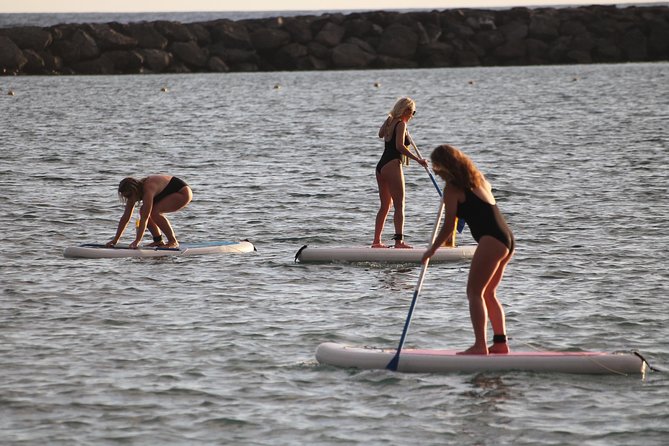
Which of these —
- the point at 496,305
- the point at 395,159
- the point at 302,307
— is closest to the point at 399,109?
the point at 395,159

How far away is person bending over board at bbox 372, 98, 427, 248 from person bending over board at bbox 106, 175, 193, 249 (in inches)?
101

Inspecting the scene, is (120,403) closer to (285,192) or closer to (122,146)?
(285,192)

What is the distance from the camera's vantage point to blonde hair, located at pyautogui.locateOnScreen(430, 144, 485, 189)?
10.9 metres

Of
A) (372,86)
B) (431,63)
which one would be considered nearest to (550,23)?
(431,63)

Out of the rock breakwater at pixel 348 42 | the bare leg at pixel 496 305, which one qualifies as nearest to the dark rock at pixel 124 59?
the rock breakwater at pixel 348 42

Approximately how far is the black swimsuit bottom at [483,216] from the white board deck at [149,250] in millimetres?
7407

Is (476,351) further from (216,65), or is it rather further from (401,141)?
(216,65)

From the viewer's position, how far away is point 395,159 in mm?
16938

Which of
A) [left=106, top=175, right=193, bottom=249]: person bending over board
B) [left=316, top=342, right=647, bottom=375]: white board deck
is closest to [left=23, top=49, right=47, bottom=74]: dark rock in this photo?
[left=106, top=175, right=193, bottom=249]: person bending over board

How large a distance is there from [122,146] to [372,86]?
1670 inches

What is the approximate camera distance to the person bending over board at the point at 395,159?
16438mm

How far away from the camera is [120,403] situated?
35.5 feet

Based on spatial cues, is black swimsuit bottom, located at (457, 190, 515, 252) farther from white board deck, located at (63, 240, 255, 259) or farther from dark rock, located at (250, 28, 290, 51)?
dark rock, located at (250, 28, 290, 51)

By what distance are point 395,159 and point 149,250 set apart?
3548 mm
